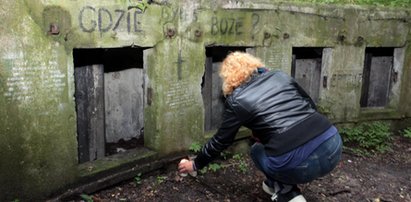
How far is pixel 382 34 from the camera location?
294 inches

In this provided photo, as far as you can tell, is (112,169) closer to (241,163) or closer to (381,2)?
(241,163)

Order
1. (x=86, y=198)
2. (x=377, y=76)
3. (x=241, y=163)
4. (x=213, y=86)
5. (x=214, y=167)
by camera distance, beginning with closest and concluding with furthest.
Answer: (x=86, y=198)
(x=214, y=167)
(x=241, y=163)
(x=213, y=86)
(x=377, y=76)

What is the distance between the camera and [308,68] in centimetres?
736

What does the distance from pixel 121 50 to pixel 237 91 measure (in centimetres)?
300

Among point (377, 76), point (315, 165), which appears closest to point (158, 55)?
point (315, 165)

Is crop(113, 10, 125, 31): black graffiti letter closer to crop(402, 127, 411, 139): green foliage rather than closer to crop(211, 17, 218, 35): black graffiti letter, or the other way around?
crop(211, 17, 218, 35): black graffiti letter

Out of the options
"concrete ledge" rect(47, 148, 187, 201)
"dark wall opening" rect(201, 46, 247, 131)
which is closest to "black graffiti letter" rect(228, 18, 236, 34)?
"dark wall opening" rect(201, 46, 247, 131)

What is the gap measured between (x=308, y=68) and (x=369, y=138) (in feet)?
5.69

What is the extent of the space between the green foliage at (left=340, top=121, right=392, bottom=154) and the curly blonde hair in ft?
14.0

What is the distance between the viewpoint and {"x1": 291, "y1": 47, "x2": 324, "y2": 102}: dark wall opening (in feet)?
23.6

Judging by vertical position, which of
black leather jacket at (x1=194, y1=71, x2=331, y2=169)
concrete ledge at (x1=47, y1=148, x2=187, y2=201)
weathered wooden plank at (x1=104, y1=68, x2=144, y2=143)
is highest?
black leather jacket at (x1=194, y1=71, x2=331, y2=169)

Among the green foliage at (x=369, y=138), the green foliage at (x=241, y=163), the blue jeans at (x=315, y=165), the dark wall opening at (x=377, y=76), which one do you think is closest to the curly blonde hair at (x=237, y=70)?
the blue jeans at (x=315, y=165)

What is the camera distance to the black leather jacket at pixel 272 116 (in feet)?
10.1

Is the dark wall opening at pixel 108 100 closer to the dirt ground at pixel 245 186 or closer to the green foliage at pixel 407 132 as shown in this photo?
the dirt ground at pixel 245 186
